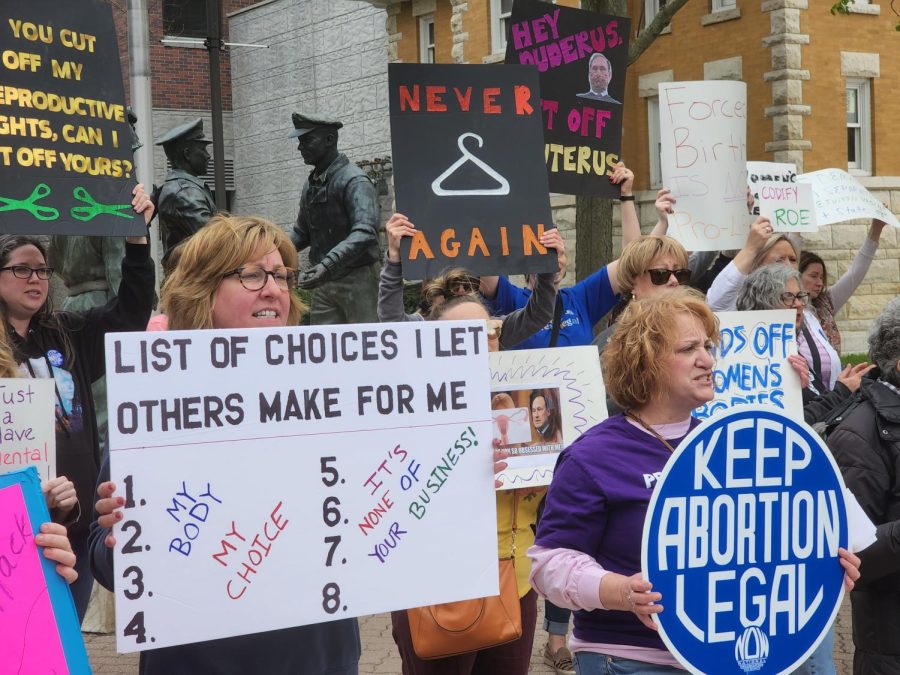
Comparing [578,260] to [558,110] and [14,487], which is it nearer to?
[558,110]

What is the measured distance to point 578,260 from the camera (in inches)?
438

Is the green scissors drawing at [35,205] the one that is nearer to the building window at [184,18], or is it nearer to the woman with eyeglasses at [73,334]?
the woman with eyeglasses at [73,334]

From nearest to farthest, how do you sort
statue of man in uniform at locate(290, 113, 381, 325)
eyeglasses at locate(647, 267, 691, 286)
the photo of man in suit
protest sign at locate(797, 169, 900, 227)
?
eyeglasses at locate(647, 267, 691, 286), the photo of man in suit, statue of man in uniform at locate(290, 113, 381, 325), protest sign at locate(797, 169, 900, 227)

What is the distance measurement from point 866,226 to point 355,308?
593 inches

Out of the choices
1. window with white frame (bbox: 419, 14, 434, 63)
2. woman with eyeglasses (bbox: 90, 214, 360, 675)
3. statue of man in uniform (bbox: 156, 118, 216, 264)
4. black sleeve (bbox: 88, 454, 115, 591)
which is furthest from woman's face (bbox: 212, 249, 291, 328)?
window with white frame (bbox: 419, 14, 434, 63)

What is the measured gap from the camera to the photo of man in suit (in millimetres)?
5859

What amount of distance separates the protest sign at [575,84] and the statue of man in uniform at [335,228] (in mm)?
1250

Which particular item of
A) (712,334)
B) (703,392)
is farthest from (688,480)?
(712,334)

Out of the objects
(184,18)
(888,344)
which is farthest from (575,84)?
(184,18)

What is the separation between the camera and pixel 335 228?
6898 mm

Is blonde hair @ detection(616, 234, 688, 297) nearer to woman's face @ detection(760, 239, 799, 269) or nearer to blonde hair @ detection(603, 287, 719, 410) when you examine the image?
woman's face @ detection(760, 239, 799, 269)

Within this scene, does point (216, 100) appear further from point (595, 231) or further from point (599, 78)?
point (599, 78)

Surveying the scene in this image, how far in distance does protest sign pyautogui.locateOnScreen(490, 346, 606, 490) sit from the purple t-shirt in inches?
44.0

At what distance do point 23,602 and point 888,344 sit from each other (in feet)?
9.87
